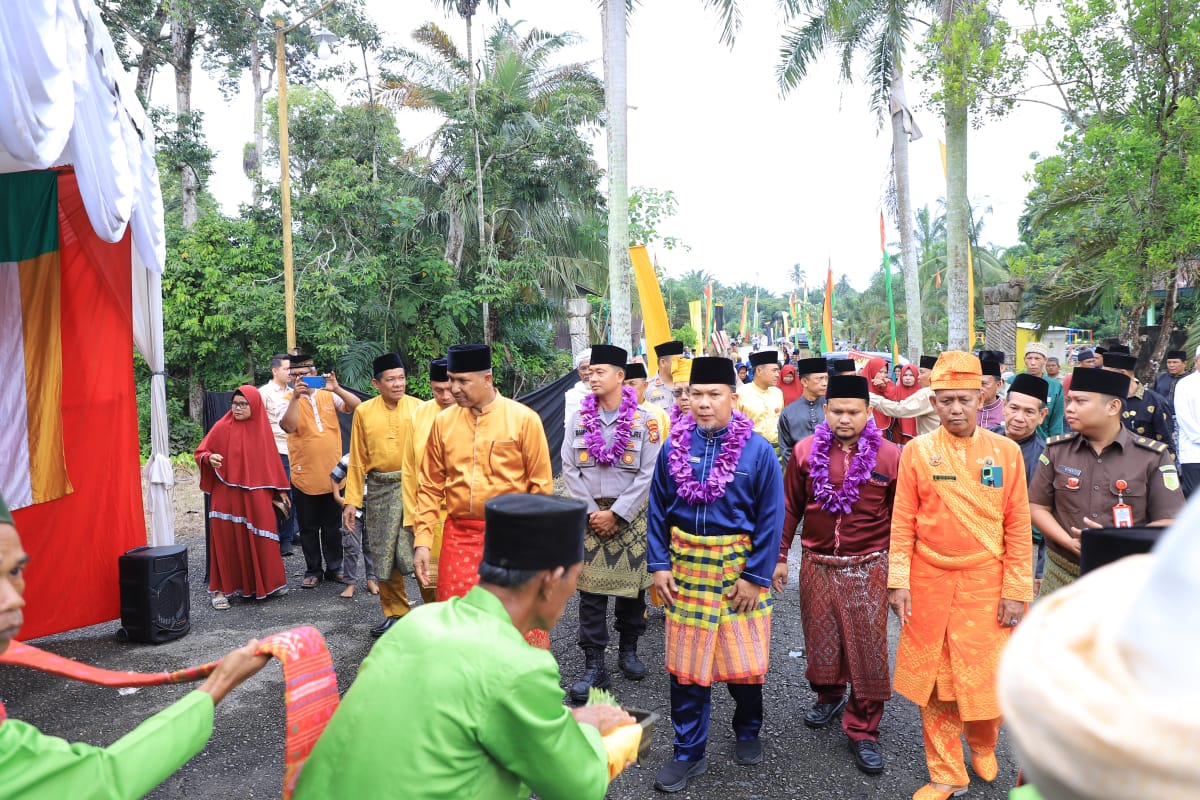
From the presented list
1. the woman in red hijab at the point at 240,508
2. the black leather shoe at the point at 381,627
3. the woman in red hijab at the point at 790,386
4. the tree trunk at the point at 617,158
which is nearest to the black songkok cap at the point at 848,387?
the black leather shoe at the point at 381,627

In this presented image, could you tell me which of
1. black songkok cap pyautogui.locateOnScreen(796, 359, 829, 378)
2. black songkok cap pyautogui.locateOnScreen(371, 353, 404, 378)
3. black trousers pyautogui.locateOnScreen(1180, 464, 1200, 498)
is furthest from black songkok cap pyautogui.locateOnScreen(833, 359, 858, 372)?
black songkok cap pyautogui.locateOnScreen(371, 353, 404, 378)

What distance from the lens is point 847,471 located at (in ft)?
14.7

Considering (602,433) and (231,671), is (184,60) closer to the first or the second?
(602,433)

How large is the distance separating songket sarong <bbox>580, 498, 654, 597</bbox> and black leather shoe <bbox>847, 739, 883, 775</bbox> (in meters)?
1.57

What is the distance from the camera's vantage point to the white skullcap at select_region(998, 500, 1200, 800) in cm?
58

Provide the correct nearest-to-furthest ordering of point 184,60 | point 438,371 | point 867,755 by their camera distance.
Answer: point 867,755, point 438,371, point 184,60

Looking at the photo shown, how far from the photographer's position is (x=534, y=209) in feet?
60.8

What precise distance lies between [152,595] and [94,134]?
3.22 metres

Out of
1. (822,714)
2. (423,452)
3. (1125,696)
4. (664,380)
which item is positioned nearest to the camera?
(1125,696)

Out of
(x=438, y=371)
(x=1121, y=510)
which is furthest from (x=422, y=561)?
(x=1121, y=510)

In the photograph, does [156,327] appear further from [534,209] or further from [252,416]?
[534,209]

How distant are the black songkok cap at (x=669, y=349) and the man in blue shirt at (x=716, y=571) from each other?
15.5ft

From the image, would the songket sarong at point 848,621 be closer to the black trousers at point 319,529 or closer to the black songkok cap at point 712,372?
the black songkok cap at point 712,372

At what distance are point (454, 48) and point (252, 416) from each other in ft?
46.8
